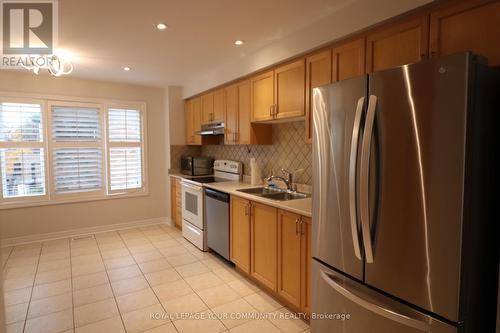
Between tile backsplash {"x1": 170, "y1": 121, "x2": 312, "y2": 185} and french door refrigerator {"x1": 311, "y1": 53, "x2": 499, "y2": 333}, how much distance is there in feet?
4.55

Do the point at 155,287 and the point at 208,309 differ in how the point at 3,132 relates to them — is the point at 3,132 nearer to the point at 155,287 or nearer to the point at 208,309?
the point at 155,287

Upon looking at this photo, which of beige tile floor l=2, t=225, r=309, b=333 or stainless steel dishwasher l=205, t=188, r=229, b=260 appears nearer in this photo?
beige tile floor l=2, t=225, r=309, b=333

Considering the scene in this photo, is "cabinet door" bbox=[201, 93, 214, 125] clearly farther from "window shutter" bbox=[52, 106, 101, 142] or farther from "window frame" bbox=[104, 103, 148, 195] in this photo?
"window shutter" bbox=[52, 106, 101, 142]

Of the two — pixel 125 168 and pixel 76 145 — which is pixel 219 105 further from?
pixel 76 145

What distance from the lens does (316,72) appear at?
97.1 inches

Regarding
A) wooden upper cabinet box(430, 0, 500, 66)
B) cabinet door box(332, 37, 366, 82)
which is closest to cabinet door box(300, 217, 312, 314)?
cabinet door box(332, 37, 366, 82)

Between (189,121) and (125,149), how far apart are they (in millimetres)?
1186

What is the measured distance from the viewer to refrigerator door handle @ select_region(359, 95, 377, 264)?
4.80 feet

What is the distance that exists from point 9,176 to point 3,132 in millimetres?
616

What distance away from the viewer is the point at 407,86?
52.9 inches

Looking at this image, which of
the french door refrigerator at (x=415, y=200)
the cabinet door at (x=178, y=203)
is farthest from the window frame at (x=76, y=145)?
the french door refrigerator at (x=415, y=200)

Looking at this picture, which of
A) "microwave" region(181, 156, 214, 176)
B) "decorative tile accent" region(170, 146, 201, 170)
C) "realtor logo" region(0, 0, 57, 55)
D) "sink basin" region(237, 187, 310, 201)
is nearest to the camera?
"realtor logo" region(0, 0, 57, 55)

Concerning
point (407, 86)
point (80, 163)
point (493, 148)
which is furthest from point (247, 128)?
point (80, 163)

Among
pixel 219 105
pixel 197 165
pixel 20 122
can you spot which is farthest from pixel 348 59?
pixel 20 122
